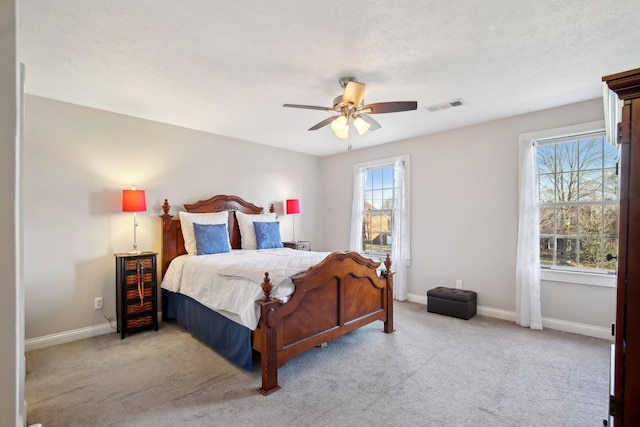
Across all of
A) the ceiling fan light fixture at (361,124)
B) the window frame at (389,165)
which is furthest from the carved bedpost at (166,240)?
the window frame at (389,165)

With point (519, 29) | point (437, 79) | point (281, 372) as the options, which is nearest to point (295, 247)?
point (281, 372)

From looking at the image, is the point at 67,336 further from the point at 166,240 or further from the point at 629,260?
the point at 629,260

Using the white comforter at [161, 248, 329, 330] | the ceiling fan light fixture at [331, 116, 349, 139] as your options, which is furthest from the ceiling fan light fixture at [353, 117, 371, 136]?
the white comforter at [161, 248, 329, 330]

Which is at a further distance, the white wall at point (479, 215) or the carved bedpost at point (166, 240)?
the carved bedpost at point (166, 240)

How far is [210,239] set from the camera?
381 centimetres

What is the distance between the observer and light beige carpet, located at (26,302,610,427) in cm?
198

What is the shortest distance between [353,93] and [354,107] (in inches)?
6.8

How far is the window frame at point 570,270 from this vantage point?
3209mm

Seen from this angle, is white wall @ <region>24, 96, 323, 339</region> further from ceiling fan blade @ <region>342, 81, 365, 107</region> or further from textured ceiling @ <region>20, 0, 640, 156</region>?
ceiling fan blade @ <region>342, 81, 365, 107</region>

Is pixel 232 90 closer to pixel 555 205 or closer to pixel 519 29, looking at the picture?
pixel 519 29

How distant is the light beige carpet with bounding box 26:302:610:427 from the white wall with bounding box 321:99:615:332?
465mm

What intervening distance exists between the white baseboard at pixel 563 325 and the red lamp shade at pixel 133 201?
436 centimetres

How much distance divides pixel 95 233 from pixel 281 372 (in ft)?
8.53

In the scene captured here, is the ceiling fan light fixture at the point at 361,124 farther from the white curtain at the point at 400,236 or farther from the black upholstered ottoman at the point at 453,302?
the black upholstered ottoman at the point at 453,302
